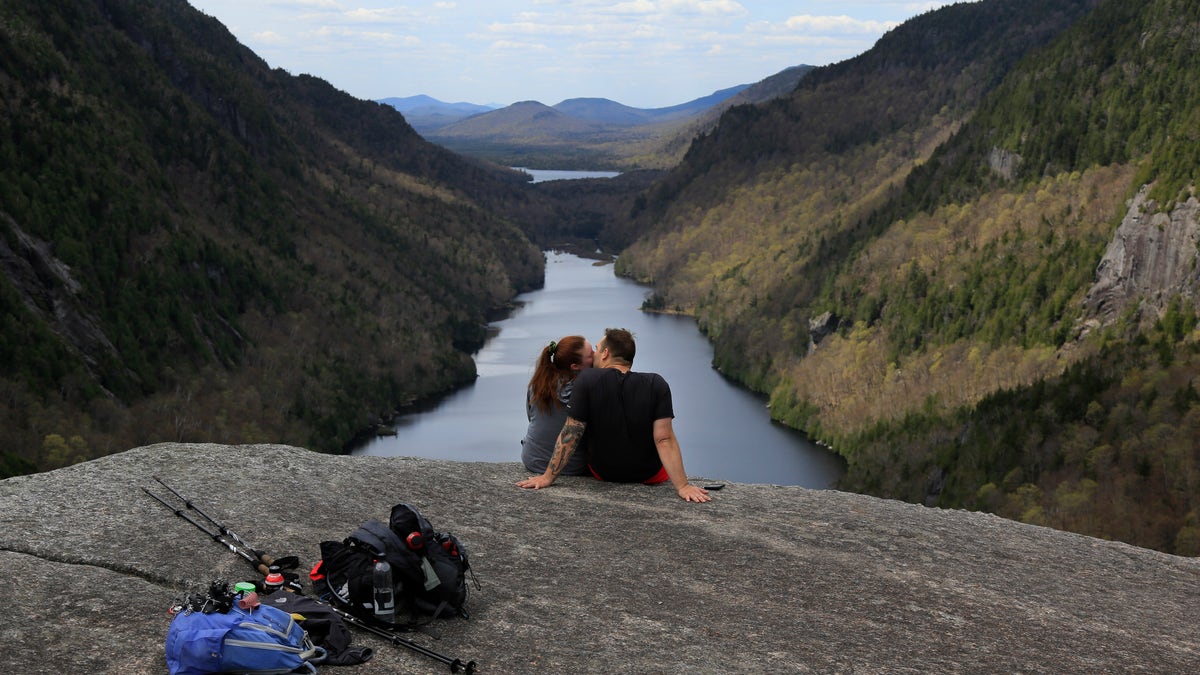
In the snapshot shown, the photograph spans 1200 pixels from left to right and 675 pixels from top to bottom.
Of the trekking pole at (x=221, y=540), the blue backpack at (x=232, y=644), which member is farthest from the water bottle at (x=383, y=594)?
the trekking pole at (x=221, y=540)

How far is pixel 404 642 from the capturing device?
12.7 meters

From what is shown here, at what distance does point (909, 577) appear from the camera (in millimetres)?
16422

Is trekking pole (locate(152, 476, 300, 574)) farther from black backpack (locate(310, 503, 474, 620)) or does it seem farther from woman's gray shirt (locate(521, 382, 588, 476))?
woman's gray shirt (locate(521, 382, 588, 476))

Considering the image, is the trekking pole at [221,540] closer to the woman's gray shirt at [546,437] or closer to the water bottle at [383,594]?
the water bottle at [383,594]

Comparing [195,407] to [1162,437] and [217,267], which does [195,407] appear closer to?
[217,267]

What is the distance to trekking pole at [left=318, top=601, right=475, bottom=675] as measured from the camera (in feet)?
40.3

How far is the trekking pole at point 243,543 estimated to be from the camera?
47.8 feet

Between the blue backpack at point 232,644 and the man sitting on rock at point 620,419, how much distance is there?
7158mm

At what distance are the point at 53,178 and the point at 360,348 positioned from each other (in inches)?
2358

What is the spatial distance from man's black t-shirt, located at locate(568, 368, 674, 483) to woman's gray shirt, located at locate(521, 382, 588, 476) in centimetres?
62

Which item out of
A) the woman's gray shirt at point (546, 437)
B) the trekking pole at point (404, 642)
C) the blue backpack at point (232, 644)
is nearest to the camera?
the blue backpack at point (232, 644)

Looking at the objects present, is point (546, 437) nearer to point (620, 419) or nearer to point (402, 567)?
point (620, 419)

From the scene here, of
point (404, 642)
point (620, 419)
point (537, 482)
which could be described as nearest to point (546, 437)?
point (537, 482)

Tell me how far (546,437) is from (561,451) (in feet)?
3.75
